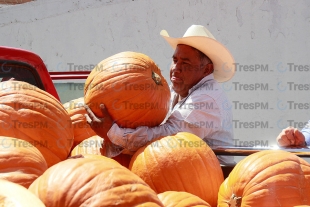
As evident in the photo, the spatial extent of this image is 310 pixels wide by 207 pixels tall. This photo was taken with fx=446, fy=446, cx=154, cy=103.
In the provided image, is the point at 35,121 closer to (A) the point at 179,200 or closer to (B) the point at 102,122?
(B) the point at 102,122

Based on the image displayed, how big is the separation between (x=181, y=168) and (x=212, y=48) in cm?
166

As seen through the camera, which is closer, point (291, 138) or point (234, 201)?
point (234, 201)

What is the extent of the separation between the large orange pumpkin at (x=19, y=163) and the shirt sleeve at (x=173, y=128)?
893mm

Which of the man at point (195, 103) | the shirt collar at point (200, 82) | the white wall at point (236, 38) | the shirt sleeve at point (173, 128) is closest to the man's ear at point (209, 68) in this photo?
the man at point (195, 103)

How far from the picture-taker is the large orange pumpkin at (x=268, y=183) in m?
1.94

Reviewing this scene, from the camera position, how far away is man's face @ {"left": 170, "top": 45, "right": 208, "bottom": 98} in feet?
12.2

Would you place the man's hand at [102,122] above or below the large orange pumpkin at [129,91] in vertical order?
below

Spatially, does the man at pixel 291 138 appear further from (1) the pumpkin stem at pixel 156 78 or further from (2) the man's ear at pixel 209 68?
(1) the pumpkin stem at pixel 156 78

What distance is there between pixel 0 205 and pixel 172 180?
4.05ft

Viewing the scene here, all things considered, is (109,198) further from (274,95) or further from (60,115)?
(274,95)

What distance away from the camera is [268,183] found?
199cm

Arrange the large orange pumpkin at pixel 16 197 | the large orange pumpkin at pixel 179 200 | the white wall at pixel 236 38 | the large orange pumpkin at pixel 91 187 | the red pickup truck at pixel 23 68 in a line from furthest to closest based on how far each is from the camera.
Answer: the white wall at pixel 236 38 → the red pickup truck at pixel 23 68 → the large orange pumpkin at pixel 179 200 → the large orange pumpkin at pixel 91 187 → the large orange pumpkin at pixel 16 197

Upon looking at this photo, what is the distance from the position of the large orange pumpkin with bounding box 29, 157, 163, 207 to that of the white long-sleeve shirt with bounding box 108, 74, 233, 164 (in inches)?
46.6

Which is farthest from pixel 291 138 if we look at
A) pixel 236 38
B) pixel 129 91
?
pixel 236 38
